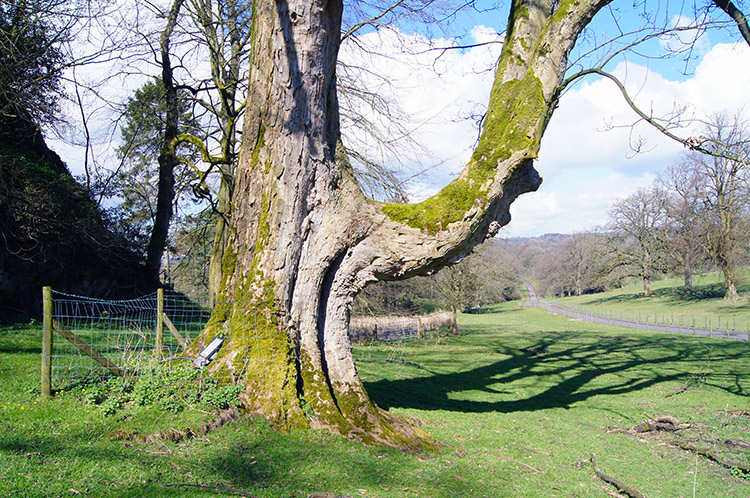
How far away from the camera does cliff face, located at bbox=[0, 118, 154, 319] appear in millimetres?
10773

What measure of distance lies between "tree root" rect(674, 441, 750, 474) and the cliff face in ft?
43.5

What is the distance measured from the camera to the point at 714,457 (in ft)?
23.5

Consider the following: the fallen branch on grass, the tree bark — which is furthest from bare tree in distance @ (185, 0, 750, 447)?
the tree bark

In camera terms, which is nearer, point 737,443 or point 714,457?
point 714,457

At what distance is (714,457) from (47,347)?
9.12 meters

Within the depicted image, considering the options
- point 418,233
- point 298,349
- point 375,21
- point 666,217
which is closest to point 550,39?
point 418,233

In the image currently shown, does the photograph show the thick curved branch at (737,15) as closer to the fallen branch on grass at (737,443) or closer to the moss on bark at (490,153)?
the moss on bark at (490,153)

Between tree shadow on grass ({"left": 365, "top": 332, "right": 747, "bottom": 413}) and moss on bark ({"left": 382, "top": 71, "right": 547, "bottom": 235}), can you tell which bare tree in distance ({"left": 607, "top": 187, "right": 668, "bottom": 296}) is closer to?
tree shadow on grass ({"left": 365, "top": 332, "right": 747, "bottom": 413})

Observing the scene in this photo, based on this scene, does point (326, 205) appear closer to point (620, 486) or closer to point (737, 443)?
point (620, 486)

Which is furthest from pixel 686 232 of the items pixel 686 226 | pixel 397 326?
pixel 397 326

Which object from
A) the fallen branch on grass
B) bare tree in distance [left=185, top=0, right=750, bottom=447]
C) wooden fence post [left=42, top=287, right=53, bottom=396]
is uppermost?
bare tree in distance [left=185, top=0, right=750, bottom=447]

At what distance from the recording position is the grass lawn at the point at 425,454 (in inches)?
150

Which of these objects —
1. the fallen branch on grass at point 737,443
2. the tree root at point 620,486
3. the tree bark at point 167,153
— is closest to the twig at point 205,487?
the tree root at point 620,486

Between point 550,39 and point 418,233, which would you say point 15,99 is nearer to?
point 418,233
